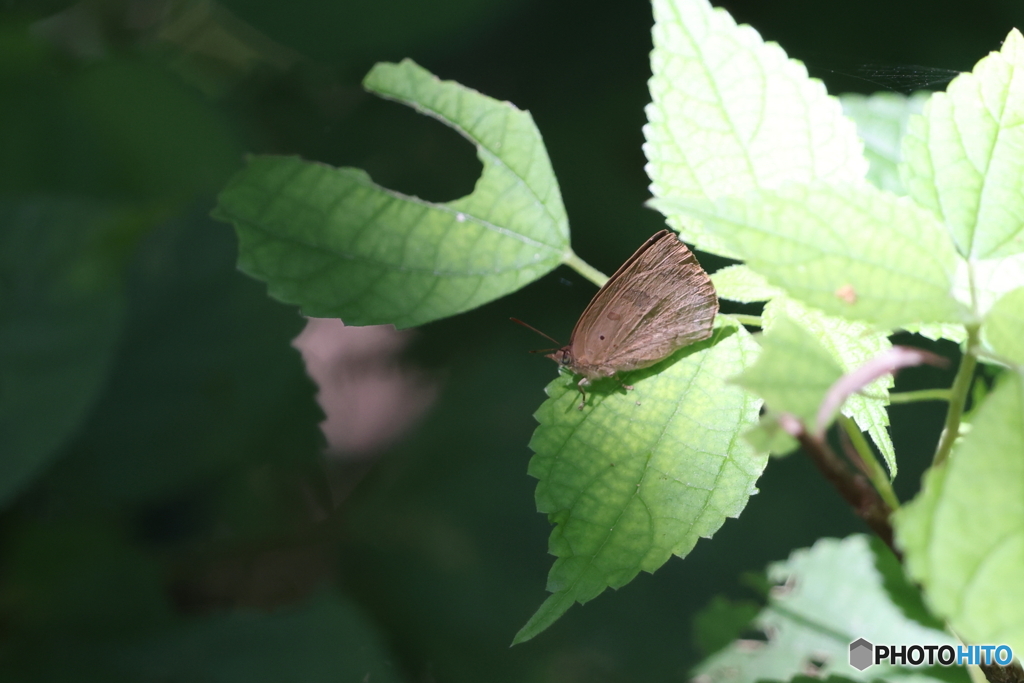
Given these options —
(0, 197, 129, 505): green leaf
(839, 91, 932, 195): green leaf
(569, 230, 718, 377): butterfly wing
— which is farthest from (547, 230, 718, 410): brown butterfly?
(0, 197, 129, 505): green leaf

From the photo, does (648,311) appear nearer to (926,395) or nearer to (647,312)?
(647,312)

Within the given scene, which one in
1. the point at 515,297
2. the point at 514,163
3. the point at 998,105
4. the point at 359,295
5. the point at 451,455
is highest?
the point at 998,105

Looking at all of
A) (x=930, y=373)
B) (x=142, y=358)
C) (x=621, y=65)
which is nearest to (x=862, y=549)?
(x=930, y=373)

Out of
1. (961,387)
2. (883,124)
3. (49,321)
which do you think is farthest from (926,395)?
(49,321)

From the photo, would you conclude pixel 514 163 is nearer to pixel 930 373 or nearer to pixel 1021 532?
pixel 1021 532

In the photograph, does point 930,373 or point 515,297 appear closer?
point 930,373

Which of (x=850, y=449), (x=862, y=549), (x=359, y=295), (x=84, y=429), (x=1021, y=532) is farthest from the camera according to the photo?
(x=84, y=429)

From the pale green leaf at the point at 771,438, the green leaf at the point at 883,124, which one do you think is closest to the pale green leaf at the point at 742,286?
the pale green leaf at the point at 771,438
